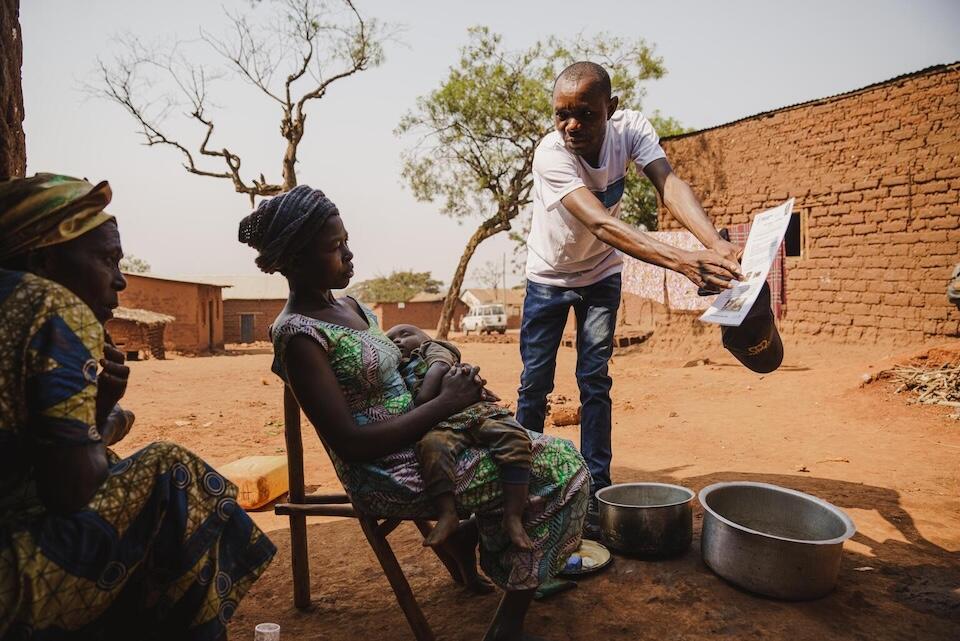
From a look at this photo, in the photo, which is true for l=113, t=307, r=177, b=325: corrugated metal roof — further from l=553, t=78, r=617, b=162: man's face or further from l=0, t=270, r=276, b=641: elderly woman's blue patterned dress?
l=0, t=270, r=276, b=641: elderly woman's blue patterned dress

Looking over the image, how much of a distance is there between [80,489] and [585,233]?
2.35 meters

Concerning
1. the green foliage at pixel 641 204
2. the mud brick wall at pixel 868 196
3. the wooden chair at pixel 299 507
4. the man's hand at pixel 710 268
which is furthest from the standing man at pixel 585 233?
the green foliage at pixel 641 204

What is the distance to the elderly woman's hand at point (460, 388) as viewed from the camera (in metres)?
2.00

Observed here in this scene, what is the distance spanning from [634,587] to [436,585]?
85 cm

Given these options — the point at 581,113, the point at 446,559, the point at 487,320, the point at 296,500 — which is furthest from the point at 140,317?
the point at 581,113

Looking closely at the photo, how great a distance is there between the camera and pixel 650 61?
1969 centimetres

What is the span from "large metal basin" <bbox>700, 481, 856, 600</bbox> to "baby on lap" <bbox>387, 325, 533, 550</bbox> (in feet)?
Answer: 3.26

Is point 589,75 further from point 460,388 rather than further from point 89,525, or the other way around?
point 89,525

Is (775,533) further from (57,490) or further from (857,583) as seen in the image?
(57,490)

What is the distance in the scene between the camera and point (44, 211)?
4.54 ft

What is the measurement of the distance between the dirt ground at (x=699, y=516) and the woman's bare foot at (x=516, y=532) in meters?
0.53

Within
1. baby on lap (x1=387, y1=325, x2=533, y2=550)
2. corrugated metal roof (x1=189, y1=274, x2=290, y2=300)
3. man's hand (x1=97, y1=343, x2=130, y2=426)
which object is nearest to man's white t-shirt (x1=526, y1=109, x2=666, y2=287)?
baby on lap (x1=387, y1=325, x2=533, y2=550)

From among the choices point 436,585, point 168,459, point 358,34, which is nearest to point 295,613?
point 436,585

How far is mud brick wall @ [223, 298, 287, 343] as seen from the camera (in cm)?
3288
